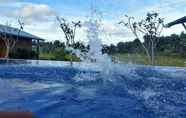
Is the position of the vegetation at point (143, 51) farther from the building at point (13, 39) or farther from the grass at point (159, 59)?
the building at point (13, 39)

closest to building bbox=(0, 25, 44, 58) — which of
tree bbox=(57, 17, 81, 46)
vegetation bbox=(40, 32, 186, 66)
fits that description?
vegetation bbox=(40, 32, 186, 66)

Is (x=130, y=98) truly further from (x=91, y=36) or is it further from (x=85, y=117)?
(x=91, y=36)

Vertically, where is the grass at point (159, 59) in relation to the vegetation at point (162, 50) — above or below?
below

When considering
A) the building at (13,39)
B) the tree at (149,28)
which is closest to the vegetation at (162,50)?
the tree at (149,28)

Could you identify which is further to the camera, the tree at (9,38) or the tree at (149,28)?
the tree at (149,28)

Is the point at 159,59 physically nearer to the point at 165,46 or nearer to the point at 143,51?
the point at 143,51

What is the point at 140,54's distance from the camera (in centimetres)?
3184

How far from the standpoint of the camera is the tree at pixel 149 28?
30.5 meters

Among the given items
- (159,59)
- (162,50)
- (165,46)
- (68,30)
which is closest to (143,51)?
(162,50)

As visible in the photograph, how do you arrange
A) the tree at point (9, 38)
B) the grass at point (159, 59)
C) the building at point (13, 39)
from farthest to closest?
the building at point (13, 39)
the tree at point (9, 38)
the grass at point (159, 59)

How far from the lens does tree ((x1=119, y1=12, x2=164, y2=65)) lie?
3053cm

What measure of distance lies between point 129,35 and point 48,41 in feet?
32.1

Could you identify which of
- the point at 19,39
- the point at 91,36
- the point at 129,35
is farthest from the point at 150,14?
the point at 91,36

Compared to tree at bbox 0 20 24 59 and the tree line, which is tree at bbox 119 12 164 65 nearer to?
the tree line
